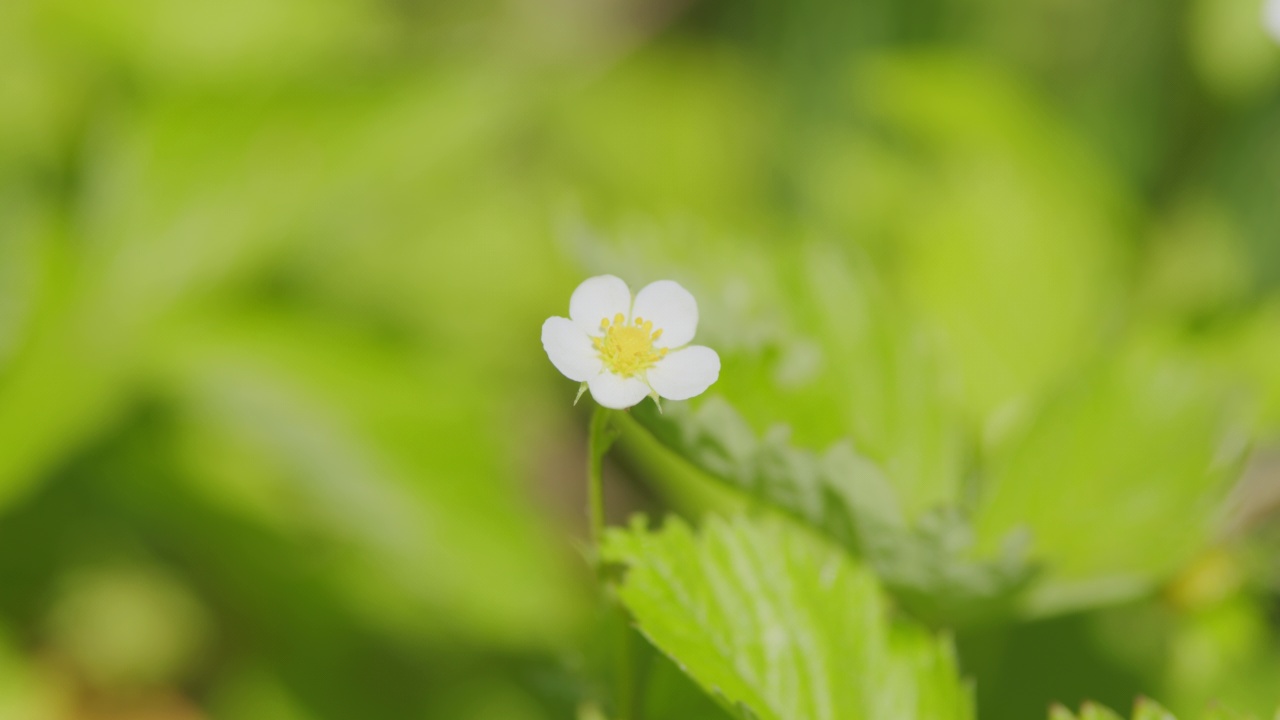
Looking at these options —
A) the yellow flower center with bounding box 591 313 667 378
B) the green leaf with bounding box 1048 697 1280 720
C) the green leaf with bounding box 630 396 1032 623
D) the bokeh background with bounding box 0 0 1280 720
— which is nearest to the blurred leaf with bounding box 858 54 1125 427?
the bokeh background with bounding box 0 0 1280 720

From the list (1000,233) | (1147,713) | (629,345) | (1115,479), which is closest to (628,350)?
(629,345)

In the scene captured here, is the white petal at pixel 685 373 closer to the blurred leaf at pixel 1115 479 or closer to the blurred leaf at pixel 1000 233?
the blurred leaf at pixel 1115 479

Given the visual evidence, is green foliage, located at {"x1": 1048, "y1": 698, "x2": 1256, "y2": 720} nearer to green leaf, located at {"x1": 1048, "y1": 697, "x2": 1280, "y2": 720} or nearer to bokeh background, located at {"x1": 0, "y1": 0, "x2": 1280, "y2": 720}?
green leaf, located at {"x1": 1048, "y1": 697, "x2": 1280, "y2": 720}

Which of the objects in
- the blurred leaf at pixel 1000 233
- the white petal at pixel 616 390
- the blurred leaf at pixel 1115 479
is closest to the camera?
the white petal at pixel 616 390

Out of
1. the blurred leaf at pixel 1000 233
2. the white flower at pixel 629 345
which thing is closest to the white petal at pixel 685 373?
the white flower at pixel 629 345

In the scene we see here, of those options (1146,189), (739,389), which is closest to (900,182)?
(1146,189)

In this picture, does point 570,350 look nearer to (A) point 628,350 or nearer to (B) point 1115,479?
(A) point 628,350
